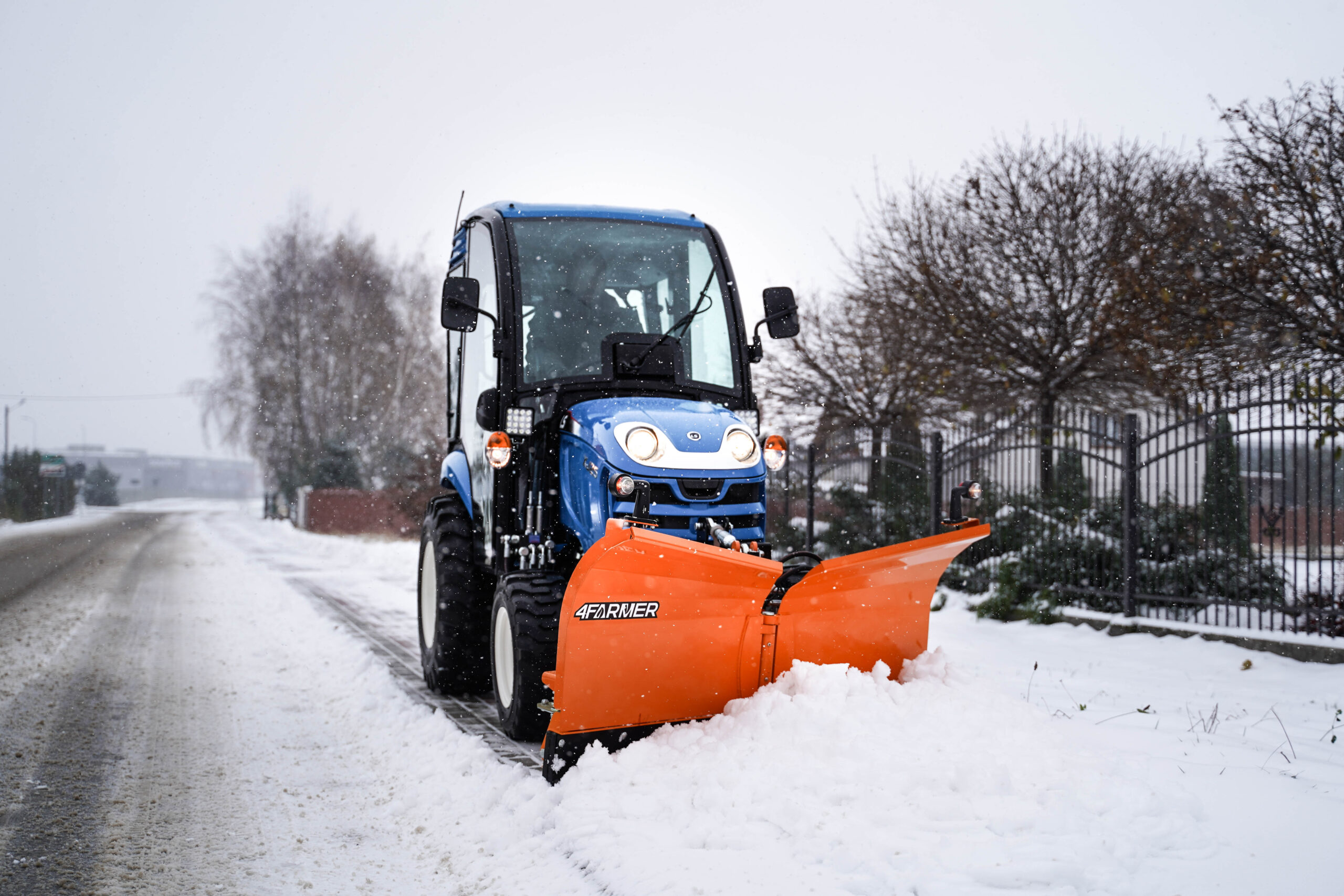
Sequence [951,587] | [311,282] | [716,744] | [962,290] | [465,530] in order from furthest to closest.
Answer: [311,282] < [962,290] < [951,587] < [465,530] < [716,744]

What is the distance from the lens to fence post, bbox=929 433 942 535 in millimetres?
10273

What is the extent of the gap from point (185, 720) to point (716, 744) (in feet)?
11.3

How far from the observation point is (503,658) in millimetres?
4805

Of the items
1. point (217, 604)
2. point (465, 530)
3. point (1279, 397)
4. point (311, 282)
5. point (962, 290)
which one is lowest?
point (217, 604)

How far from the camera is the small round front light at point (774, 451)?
17.3 feet

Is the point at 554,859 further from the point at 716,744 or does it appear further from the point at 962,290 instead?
the point at 962,290

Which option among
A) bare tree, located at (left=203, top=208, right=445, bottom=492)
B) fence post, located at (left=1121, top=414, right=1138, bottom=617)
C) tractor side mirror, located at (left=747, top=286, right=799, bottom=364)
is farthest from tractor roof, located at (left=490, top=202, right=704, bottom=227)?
bare tree, located at (left=203, top=208, right=445, bottom=492)

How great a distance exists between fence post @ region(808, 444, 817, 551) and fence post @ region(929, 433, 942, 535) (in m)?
2.05

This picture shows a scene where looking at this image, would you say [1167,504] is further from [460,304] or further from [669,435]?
[460,304]

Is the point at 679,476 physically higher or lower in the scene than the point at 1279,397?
lower

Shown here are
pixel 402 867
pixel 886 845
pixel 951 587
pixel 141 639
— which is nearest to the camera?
pixel 886 845

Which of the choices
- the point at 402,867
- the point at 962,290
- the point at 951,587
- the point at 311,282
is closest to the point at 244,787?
the point at 402,867

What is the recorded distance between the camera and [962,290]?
1388 cm

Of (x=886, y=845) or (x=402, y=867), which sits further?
(x=402, y=867)
